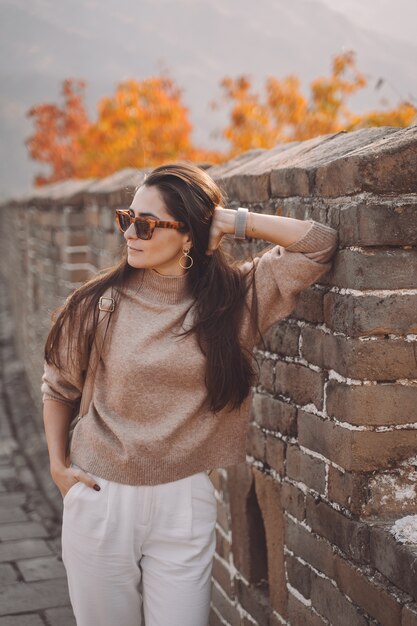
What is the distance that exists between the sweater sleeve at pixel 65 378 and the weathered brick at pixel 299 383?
68cm

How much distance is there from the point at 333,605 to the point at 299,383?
68 cm

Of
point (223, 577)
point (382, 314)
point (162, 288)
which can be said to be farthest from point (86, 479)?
point (223, 577)

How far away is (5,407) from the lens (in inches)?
336

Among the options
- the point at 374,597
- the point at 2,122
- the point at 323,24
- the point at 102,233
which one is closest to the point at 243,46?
the point at 2,122

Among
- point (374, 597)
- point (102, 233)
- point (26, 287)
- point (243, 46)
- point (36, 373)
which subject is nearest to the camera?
point (374, 597)

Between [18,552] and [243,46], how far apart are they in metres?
51.6

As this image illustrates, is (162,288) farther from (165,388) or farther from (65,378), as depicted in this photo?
(65,378)

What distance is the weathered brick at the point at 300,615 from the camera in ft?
9.43

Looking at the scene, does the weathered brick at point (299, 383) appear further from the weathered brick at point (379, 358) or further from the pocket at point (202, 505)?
the pocket at point (202, 505)

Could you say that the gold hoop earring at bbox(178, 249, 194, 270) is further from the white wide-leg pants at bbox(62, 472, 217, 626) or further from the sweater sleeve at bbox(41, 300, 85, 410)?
the white wide-leg pants at bbox(62, 472, 217, 626)

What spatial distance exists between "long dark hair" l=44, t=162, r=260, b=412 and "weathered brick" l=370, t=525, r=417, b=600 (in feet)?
1.85

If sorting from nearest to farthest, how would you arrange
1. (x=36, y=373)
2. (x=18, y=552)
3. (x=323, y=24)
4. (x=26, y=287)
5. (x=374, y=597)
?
(x=374, y=597) → (x=18, y=552) → (x=36, y=373) → (x=26, y=287) → (x=323, y=24)

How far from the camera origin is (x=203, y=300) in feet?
8.90

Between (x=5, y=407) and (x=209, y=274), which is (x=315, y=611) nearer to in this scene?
(x=209, y=274)
